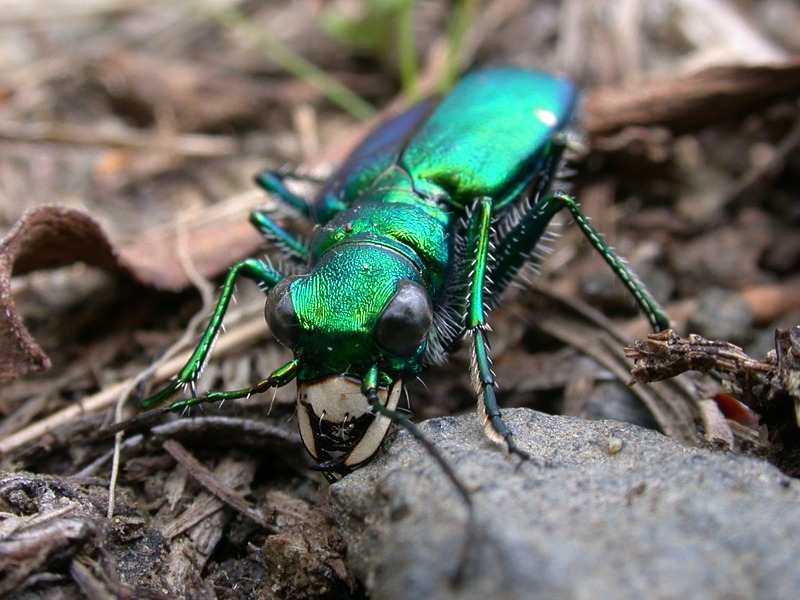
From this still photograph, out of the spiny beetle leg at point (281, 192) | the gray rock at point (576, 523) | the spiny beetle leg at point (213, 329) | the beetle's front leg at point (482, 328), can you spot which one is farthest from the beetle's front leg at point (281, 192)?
the gray rock at point (576, 523)

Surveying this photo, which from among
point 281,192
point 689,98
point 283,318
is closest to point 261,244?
point 281,192

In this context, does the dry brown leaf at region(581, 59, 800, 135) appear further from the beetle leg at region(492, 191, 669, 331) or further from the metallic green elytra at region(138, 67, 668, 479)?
the beetle leg at region(492, 191, 669, 331)

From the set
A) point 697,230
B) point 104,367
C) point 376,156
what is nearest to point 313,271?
point 376,156

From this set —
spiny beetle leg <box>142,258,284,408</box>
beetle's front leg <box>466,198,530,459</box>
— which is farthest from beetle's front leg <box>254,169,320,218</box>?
beetle's front leg <box>466,198,530,459</box>

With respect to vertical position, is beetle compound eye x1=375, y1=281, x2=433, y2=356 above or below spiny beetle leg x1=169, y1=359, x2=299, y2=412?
above

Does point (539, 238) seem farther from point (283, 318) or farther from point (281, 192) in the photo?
point (281, 192)

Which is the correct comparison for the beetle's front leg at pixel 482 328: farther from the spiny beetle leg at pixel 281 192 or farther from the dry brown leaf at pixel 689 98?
the dry brown leaf at pixel 689 98
